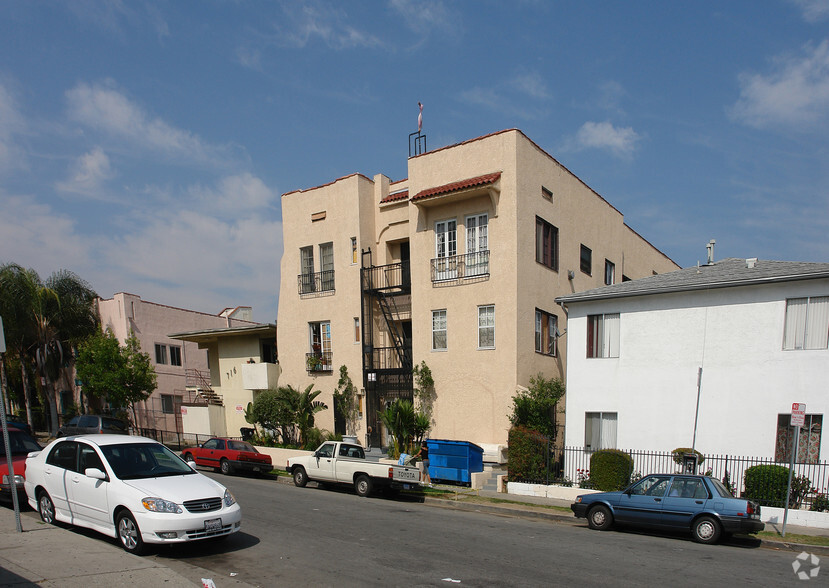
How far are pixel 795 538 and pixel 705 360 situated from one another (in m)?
5.59

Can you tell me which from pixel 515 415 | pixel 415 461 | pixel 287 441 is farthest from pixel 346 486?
pixel 287 441

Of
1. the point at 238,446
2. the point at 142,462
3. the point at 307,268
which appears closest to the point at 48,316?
the point at 307,268

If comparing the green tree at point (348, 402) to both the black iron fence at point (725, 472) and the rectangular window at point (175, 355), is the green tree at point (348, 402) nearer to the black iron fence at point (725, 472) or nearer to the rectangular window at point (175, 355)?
the black iron fence at point (725, 472)

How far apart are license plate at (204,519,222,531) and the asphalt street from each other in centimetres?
44

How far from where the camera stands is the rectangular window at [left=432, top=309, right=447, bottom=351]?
77.3 ft

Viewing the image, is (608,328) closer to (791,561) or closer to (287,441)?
(791,561)

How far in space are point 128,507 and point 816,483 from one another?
1518 cm

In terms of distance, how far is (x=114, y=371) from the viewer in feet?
106

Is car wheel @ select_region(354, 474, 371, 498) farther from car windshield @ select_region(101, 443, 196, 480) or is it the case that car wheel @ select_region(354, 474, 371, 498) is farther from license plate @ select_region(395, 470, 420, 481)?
car windshield @ select_region(101, 443, 196, 480)

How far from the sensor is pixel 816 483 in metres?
15.1

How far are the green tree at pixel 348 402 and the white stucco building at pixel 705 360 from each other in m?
9.46

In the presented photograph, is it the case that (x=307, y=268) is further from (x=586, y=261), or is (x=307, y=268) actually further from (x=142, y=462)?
(x=142, y=462)

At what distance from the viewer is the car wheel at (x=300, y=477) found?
19.5 m

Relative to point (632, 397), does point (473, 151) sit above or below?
above
